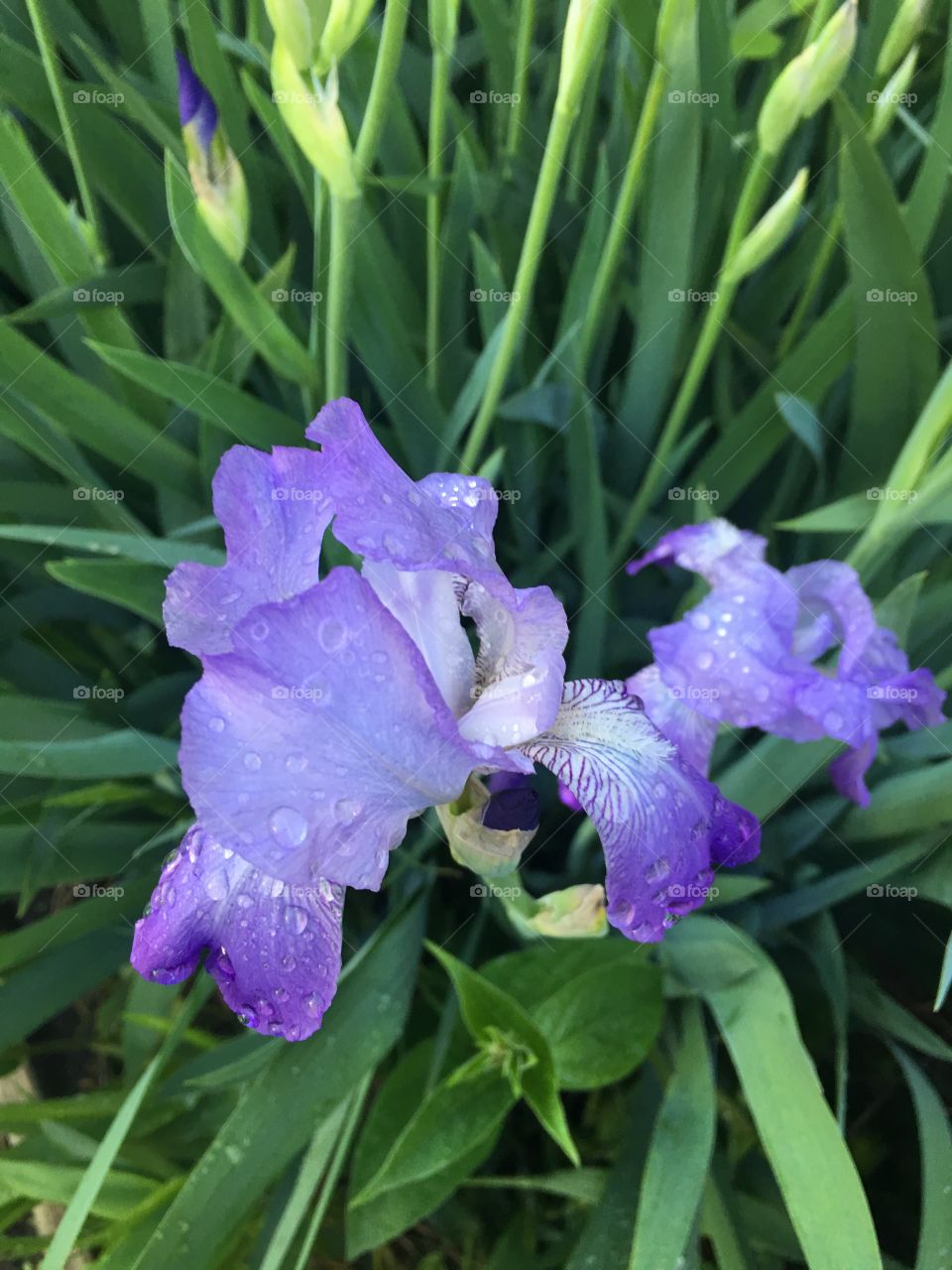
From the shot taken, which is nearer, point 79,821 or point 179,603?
point 179,603

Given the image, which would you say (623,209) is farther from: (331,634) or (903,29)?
(331,634)

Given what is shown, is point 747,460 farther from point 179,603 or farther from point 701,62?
point 179,603

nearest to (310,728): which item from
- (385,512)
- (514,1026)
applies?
(385,512)

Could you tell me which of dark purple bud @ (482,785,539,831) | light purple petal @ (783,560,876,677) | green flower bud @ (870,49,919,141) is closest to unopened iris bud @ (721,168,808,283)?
Answer: green flower bud @ (870,49,919,141)

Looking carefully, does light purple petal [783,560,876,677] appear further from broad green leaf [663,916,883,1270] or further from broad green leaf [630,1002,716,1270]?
broad green leaf [630,1002,716,1270]

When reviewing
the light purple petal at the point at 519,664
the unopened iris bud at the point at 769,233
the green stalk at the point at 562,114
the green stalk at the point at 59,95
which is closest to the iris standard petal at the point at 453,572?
the light purple petal at the point at 519,664

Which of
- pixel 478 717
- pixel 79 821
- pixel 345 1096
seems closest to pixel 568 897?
pixel 478 717
